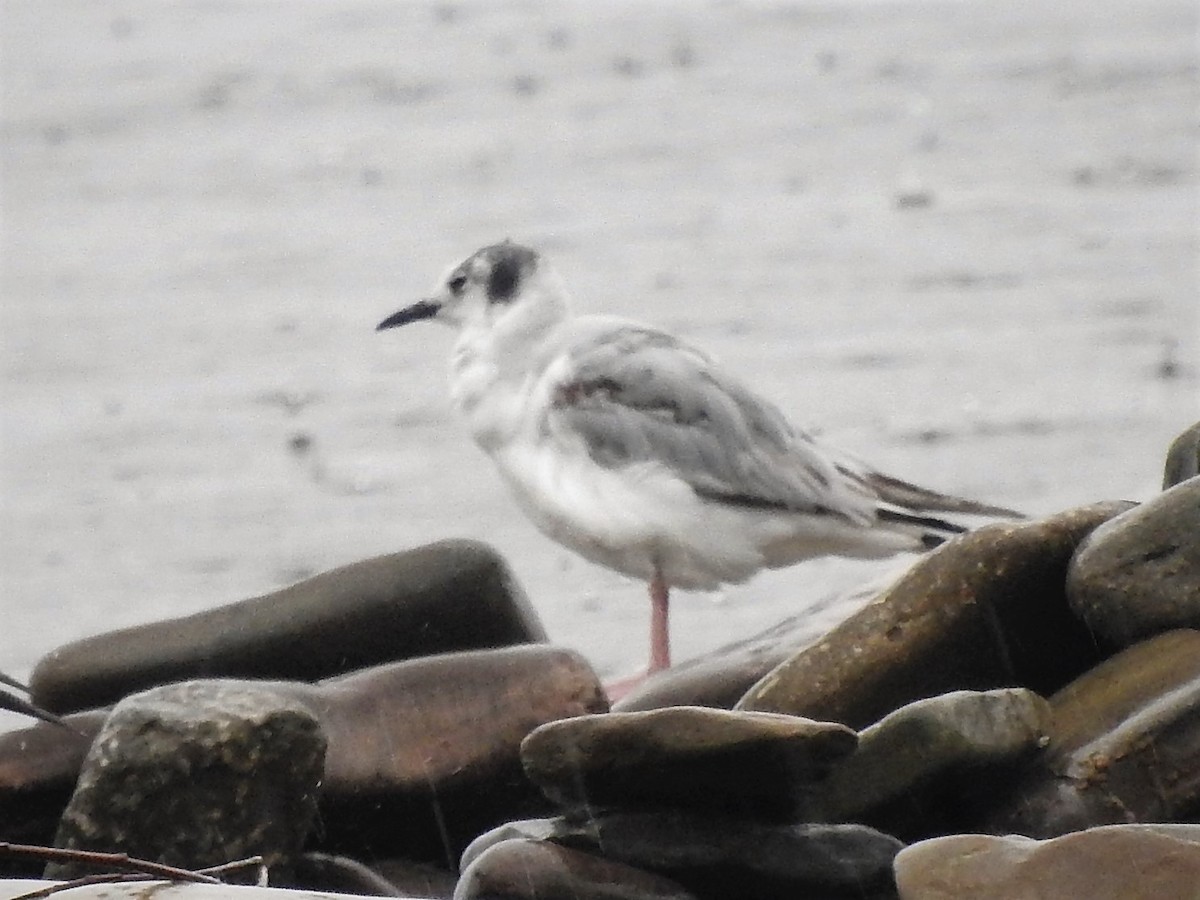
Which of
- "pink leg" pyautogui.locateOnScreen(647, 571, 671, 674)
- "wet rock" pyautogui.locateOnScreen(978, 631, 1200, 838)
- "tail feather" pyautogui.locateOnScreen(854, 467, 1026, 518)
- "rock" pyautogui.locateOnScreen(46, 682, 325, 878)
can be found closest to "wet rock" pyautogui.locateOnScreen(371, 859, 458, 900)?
"rock" pyautogui.locateOnScreen(46, 682, 325, 878)

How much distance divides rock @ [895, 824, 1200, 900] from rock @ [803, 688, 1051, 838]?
1.42 ft

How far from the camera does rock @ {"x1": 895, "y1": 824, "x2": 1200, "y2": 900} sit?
345cm

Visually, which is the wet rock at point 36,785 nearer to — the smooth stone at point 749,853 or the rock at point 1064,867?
the smooth stone at point 749,853

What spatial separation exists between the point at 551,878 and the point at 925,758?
59 centimetres

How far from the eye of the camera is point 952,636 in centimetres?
445

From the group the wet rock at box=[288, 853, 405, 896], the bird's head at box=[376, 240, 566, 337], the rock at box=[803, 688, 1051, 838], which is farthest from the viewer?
the bird's head at box=[376, 240, 566, 337]

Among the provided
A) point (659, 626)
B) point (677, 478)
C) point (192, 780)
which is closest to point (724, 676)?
point (192, 780)

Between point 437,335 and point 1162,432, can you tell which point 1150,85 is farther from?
point 1162,432

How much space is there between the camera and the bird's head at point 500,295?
288 inches

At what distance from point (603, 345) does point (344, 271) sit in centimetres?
500

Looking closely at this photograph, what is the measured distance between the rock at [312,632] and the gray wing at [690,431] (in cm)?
160

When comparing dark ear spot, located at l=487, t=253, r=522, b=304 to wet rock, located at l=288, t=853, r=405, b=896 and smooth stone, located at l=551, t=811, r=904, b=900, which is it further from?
smooth stone, located at l=551, t=811, r=904, b=900

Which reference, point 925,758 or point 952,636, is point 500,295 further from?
point 925,758

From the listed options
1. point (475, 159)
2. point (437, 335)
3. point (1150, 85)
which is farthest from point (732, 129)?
point (437, 335)
